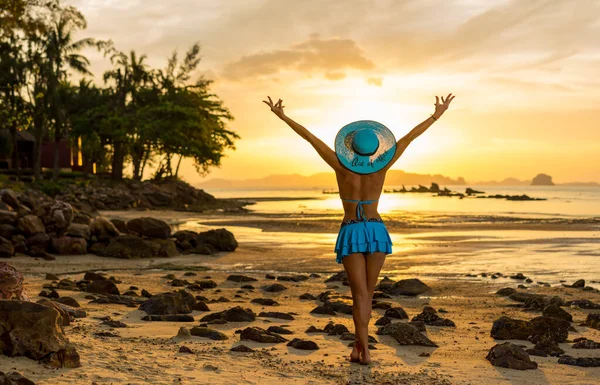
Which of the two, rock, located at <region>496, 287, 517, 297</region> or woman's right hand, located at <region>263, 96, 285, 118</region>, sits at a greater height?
woman's right hand, located at <region>263, 96, 285, 118</region>

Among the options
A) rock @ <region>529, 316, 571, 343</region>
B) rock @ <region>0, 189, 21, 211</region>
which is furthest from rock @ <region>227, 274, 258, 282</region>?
rock @ <region>0, 189, 21, 211</region>

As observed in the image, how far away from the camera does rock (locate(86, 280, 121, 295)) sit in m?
11.1

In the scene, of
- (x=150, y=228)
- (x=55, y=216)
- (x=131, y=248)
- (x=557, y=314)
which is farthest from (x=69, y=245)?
(x=557, y=314)

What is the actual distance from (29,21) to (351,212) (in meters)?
18.6

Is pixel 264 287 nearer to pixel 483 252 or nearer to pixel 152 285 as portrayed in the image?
pixel 152 285

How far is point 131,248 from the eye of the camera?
18.1 metres

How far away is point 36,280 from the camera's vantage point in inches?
501

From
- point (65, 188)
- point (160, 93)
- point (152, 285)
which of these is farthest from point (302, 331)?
point (160, 93)

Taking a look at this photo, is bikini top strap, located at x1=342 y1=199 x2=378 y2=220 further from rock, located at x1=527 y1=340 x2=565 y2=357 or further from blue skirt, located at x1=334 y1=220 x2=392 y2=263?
rock, located at x1=527 y1=340 x2=565 y2=357

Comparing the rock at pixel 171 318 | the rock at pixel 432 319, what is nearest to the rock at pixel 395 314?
the rock at pixel 432 319

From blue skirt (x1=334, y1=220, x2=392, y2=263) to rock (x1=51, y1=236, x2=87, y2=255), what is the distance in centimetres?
1310

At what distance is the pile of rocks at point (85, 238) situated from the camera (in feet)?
58.2

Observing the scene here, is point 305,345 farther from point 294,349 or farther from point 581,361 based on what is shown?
point 581,361

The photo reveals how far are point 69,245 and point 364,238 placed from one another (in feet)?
43.7
